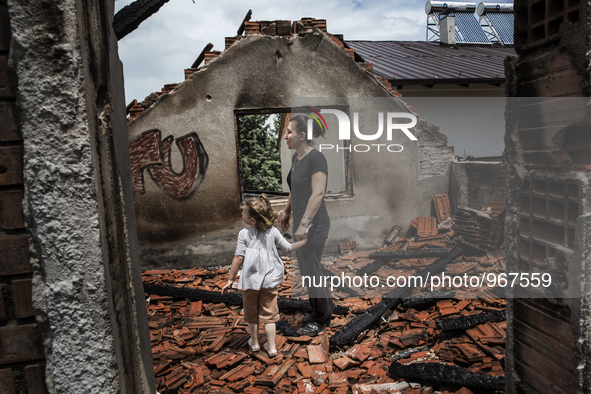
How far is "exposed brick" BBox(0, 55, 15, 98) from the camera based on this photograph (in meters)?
1.39

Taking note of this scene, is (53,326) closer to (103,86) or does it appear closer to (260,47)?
(103,86)

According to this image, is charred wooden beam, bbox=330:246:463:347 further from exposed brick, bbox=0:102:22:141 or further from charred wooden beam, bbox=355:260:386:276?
exposed brick, bbox=0:102:22:141

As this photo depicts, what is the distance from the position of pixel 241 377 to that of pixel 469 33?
669 inches

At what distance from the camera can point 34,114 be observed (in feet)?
4.60

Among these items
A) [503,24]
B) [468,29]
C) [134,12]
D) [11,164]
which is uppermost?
[503,24]

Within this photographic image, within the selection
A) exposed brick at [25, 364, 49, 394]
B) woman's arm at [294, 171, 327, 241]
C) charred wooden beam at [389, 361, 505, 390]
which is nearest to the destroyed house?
woman's arm at [294, 171, 327, 241]

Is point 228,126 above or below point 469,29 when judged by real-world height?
below

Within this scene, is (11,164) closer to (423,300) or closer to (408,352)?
(408,352)

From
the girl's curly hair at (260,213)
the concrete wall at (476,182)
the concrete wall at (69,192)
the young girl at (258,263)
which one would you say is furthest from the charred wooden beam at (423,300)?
the concrete wall at (69,192)

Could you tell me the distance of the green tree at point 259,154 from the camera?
21.3 meters

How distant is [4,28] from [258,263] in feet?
9.52

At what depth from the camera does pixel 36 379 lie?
1.53 meters

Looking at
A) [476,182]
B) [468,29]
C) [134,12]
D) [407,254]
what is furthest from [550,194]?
[468,29]

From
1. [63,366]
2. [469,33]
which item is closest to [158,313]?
[63,366]
